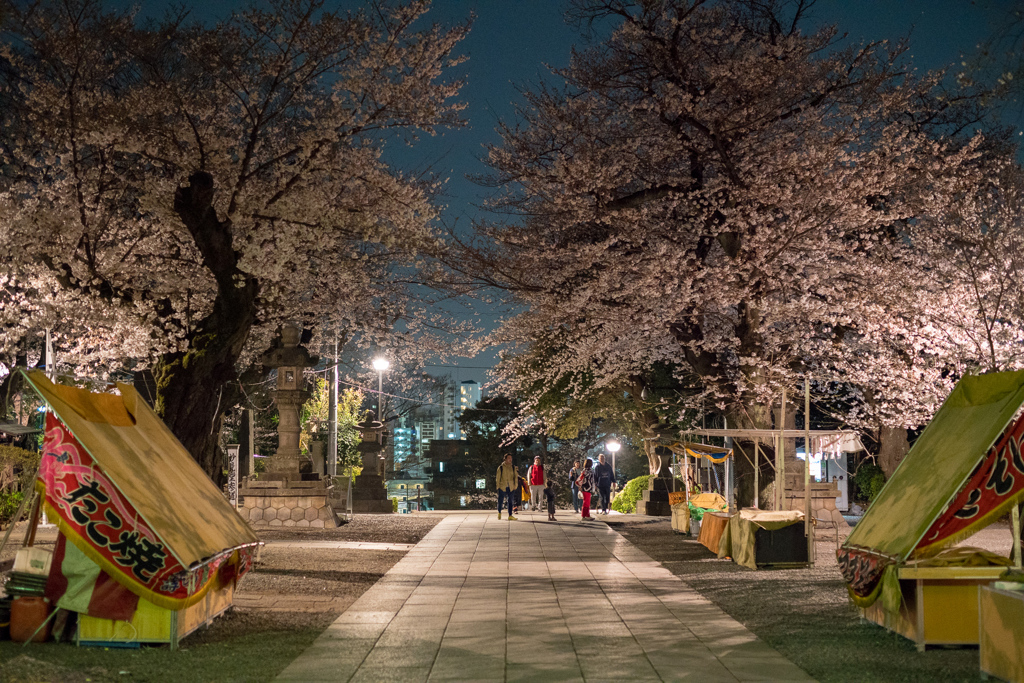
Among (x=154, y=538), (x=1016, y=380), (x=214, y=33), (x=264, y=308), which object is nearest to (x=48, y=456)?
(x=154, y=538)

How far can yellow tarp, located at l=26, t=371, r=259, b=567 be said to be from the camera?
286 inches

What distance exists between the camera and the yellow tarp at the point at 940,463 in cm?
730

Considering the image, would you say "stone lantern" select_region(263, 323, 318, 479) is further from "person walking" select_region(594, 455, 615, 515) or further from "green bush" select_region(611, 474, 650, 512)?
"green bush" select_region(611, 474, 650, 512)

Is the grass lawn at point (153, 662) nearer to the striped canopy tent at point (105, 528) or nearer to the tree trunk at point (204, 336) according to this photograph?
the striped canopy tent at point (105, 528)

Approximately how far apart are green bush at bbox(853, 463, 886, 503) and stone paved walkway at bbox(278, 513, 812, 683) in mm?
18015

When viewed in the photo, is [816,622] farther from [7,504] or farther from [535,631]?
[7,504]

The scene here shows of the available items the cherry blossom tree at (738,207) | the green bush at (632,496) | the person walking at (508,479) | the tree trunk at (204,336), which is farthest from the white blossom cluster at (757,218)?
the green bush at (632,496)

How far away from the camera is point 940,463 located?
788cm

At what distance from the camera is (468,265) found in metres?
19.5

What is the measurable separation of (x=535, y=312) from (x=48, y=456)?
1518 centimetres

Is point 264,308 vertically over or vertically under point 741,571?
over

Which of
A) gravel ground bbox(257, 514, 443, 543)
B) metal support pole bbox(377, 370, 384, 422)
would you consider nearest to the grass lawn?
gravel ground bbox(257, 514, 443, 543)

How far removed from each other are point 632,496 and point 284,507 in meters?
15.7

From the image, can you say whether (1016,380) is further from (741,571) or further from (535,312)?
(535,312)
